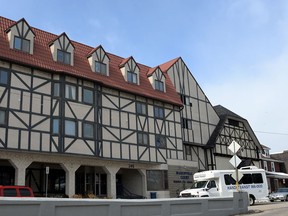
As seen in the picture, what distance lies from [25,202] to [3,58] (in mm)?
15146

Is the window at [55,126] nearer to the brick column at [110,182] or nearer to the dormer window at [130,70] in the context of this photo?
the brick column at [110,182]

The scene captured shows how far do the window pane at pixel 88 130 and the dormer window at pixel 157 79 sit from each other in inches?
385

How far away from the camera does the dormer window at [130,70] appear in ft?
105

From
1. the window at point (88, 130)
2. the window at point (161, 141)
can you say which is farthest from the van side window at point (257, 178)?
the window at point (88, 130)

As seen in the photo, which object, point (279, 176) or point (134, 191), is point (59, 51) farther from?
point (279, 176)

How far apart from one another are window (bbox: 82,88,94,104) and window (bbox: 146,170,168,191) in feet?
29.6

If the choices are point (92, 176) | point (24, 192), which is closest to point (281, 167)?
point (92, 176)

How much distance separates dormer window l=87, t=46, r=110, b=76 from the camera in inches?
1162

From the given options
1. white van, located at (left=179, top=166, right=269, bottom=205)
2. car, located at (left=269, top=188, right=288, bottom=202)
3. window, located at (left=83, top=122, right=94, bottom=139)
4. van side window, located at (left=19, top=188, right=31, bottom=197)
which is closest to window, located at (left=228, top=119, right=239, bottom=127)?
car, located at (left=269, top=188, right=288, bottom=202)

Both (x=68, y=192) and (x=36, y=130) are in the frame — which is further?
(x=68, y=192)

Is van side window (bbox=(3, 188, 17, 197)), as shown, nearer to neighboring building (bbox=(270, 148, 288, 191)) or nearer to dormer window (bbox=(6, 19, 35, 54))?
dormer window (bbox=(6, 19, 35, 54))

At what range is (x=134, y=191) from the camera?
1286 inches

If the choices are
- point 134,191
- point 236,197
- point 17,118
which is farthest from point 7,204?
point 134,191

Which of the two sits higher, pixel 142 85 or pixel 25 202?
pixel 142 85
